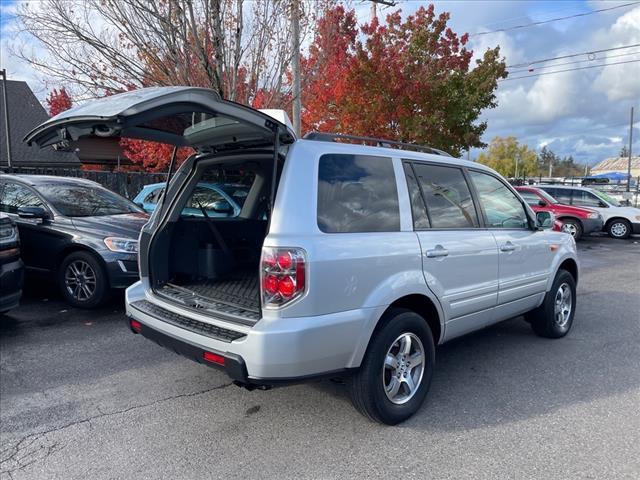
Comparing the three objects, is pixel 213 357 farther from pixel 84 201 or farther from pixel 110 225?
pixel 84 201

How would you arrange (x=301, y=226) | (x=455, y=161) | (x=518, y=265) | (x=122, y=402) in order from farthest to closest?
(x=518, y=265), (x=455, y=161), (x=122, y=402), (x=301, y=226)

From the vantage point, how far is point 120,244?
5.90 meters

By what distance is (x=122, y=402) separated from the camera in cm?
370

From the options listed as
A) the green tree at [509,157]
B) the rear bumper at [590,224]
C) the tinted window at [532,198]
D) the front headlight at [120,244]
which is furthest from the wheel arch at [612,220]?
the green tree at [509,157]

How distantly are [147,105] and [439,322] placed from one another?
8.44 feet

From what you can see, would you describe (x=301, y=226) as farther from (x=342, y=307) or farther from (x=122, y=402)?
(x=122, y=402)

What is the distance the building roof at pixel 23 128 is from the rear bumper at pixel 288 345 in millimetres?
20381

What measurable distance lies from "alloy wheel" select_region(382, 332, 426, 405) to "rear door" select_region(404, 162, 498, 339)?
0.41m

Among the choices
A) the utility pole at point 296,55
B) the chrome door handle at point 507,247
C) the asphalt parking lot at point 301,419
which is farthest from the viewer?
the utility pole at point 296,55

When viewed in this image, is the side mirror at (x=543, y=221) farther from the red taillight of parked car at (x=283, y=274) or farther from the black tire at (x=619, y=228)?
the black tire at (x=619, y=228)

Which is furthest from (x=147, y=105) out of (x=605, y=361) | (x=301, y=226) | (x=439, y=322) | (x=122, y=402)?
(x=605, y=361)

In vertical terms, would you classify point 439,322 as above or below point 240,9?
below

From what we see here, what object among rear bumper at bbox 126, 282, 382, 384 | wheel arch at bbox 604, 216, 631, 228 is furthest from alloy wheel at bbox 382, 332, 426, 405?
wheel arch at bbox 604, 216, 631, 228

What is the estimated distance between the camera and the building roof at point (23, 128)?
2080 cm
